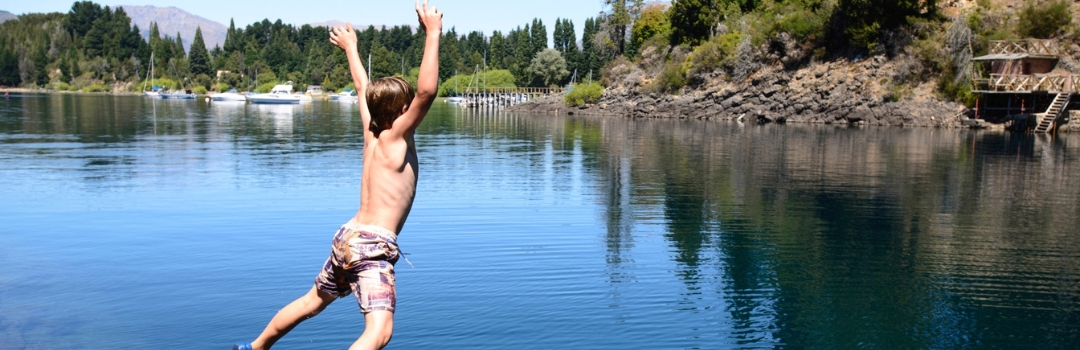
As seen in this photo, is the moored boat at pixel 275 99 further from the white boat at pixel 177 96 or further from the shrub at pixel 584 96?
the shrub at pixel 584 96

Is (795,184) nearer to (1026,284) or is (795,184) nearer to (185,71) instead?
(1026,284)

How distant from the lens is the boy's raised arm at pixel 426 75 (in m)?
4.90

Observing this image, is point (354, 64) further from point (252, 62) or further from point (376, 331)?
point (252, 62)

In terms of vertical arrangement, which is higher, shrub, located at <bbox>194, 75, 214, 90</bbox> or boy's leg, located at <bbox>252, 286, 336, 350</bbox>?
shrub, located at <bbox>194, 75, 214, 90</bbox>

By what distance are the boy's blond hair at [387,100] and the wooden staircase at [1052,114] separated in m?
48.4

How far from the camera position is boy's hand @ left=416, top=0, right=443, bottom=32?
5164 millimetres

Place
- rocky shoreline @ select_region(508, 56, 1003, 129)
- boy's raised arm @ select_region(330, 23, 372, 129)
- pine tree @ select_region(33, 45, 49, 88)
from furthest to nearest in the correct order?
1. pine tree @ select_region(33, 45, 49, 88)
2. rocky shoreline @ select_region(508, 56, 1003, 129)
3. boy's raised arm @ select_region(330, 23, 372, 129)

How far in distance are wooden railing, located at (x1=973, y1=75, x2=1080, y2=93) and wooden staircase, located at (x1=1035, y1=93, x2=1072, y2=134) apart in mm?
814

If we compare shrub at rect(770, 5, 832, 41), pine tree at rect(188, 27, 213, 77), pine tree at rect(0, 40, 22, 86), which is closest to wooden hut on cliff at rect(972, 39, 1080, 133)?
shrub at rect(770, 5, 832, 41)

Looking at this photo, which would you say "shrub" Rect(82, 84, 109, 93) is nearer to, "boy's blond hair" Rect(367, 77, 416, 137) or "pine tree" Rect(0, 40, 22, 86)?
"pine tree" Rect(0, 40, 22, 86)

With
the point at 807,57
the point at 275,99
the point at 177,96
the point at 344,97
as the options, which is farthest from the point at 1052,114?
the point at 177,96

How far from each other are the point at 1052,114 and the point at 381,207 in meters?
50.1

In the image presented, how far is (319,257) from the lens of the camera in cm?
1100

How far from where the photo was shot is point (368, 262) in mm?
4984
